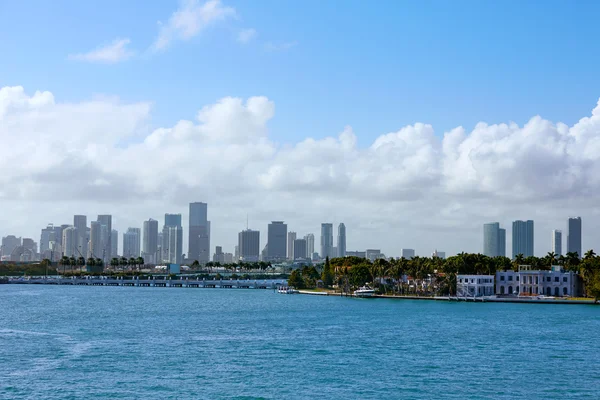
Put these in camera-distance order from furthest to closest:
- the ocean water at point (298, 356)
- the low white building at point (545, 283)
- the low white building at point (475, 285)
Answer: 1. the low white building at point (475, 285)
2. the low white building at point (545, 283)
3. the ocean water at point (298, 356)

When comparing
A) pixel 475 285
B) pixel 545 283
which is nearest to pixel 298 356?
pixel 475 285

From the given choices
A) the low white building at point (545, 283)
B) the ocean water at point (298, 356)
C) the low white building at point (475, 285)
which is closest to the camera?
the ocean water at point (298, 356)

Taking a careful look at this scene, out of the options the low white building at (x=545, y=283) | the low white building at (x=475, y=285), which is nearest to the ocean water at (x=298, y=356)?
the low white building at (x=545, y=283)

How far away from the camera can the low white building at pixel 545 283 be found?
602ft

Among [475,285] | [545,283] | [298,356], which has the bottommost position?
[298,356]

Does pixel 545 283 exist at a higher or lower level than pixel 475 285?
higher

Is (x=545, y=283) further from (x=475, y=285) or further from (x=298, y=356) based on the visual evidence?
(x=298, y=356)

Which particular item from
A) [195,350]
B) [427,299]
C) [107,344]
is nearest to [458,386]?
[195,350]

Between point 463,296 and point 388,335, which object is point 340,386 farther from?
→ point 463,296

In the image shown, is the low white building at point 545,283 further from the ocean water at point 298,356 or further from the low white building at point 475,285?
the ocean water at point 298,356

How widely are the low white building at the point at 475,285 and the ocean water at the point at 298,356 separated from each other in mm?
54124

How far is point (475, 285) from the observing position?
18762 cm

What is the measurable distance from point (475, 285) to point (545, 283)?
16.5 meters

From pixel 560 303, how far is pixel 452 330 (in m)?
70.3
